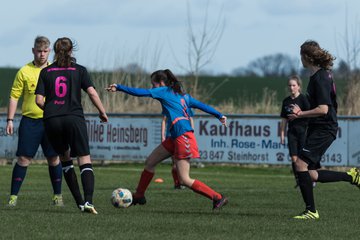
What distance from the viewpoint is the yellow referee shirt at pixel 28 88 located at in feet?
39.9

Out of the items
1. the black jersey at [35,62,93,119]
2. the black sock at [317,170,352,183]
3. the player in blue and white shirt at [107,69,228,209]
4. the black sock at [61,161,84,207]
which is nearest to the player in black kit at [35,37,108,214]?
the black jersey at [35,62,93,119]

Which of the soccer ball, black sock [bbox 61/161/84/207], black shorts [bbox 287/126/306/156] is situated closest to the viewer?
black sock [bbox 61/161/84/207]

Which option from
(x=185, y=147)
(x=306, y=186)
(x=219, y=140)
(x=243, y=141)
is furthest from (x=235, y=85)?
(x=306, y=186)

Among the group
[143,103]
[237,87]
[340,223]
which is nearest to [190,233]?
[340,223]

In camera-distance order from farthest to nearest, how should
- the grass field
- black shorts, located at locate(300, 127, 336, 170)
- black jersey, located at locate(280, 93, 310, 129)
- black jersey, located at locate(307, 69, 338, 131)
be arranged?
black jersey, located at locate(280, 93, 310, 129)
black shorts, located at locate(300, 127, 336, 170)
black jersey, located at locate(307, 69, 338, 131)
the grass field

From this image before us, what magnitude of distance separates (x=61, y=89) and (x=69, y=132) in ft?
1.59

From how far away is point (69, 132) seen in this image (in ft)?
35.6

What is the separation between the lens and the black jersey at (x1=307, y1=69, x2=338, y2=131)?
10.8m

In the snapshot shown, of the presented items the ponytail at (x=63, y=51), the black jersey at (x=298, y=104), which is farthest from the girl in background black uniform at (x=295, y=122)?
the ponytail at (x=63, y=51)

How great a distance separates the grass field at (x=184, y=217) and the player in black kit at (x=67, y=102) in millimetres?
753

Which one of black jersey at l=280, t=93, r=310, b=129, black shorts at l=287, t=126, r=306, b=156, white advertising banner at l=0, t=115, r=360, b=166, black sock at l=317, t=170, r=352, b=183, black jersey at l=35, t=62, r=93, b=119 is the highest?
black jersey at l=35, t=62, r=93, b=119

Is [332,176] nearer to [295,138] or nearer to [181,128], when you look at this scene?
[181,128]

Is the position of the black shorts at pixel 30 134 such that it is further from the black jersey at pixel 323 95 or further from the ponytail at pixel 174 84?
the black jersey at pixel 323 95

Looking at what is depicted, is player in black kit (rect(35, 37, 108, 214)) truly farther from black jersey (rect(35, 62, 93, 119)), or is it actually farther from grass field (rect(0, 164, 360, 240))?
grass field (rect(0, 164, 360, 240))
